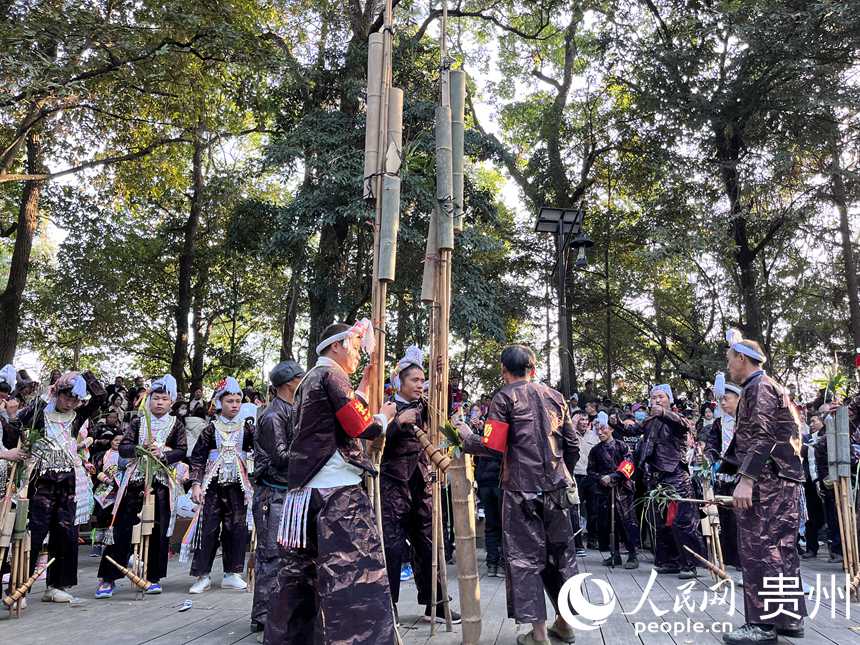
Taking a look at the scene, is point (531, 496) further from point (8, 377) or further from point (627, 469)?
point (8, 377)

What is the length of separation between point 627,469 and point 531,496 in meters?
4.91

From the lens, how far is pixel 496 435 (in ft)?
17.0

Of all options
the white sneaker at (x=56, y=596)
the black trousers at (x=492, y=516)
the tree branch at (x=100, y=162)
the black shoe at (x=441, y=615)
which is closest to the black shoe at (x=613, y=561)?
the black trousers at (x=492, y=516)

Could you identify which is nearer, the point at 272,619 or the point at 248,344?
the point at 272,619

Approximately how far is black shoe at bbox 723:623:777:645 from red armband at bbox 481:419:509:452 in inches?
81.1

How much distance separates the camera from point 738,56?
594 inches

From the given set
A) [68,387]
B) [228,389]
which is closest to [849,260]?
[228,389]

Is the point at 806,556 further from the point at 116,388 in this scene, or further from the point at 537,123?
the point at 537,123

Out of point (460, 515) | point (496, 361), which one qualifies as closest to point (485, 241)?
point (460, 515)

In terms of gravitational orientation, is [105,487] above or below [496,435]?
below

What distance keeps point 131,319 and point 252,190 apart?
5.55m

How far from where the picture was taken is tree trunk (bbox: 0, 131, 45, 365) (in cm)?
1547

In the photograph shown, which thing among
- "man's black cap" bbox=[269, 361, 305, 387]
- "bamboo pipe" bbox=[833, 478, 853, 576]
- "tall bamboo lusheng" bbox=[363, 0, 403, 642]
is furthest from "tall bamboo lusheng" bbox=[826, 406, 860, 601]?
"man's black cap" bbox=[269, 361, 305, 387]

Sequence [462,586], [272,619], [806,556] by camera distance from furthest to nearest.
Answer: [806,556] → [462,586] → [272,619]
